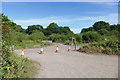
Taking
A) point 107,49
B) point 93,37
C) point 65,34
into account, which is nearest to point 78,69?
point 107,49

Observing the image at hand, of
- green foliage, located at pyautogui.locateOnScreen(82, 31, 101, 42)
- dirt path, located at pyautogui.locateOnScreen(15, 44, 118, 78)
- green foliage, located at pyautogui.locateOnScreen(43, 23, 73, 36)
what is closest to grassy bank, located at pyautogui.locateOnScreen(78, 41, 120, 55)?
dirt path, located at pyautogui.locateOnScreen(15, 44, 118, 78)

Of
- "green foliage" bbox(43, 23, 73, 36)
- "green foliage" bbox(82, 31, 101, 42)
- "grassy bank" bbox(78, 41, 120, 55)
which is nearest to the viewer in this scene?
"grassy bank" bbox(78, 41, 120, 55)

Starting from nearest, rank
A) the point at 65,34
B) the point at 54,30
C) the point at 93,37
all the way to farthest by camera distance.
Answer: the point at 93,37
the point at 65,34
the point at 54,30

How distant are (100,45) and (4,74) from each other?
1004cm

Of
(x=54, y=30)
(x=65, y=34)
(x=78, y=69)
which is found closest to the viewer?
(x=78, y=69)

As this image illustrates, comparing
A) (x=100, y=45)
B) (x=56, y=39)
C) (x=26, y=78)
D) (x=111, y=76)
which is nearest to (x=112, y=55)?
(x=100, y=45)

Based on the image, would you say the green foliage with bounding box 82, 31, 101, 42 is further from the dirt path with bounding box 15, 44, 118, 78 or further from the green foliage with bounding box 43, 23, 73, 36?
the green foliage with bounding box 43, 23, 73, 36

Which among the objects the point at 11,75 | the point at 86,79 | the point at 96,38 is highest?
the point at 96,38

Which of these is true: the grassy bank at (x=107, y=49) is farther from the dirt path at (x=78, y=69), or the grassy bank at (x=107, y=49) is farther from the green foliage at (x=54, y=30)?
the green foliage at (x=54, y=30)

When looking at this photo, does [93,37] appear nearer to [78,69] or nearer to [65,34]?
[78,69]

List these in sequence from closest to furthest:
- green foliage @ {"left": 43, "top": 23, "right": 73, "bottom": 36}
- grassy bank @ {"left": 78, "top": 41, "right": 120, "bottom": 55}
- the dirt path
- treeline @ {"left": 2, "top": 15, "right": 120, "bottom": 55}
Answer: the dirt path
grassy bank @ {"left": 78, "top": 41, "right": 120, "bottom": 55}
treeline @ {"left": 2, "top": 15, "right": 120, "bottom": 55}
green foliage @ {"left": 43, "top": 23, "right": 73, "bottom": 36}

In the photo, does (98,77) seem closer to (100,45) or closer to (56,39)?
(100,45)

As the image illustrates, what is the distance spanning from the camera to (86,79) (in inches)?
183

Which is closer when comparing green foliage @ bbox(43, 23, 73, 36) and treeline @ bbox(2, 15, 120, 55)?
treeline @ bbox(2, 15, 120, 55)
